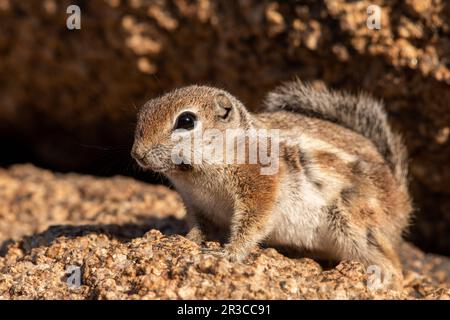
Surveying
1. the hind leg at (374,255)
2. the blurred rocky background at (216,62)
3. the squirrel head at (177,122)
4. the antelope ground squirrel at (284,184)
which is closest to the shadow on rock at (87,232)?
the antelope ground squirrel at (284,184)

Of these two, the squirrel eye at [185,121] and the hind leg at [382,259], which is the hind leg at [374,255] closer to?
the hind leg at [382,259]

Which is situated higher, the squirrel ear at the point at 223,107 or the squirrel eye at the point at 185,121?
the squirrel ear at the point at 223,107

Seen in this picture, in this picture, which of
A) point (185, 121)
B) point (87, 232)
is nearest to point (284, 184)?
point (185, 121)

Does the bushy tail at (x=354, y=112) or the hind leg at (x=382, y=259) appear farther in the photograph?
the bushy tail at (x=354, y=112)

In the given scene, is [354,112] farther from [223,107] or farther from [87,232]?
[87,232]
